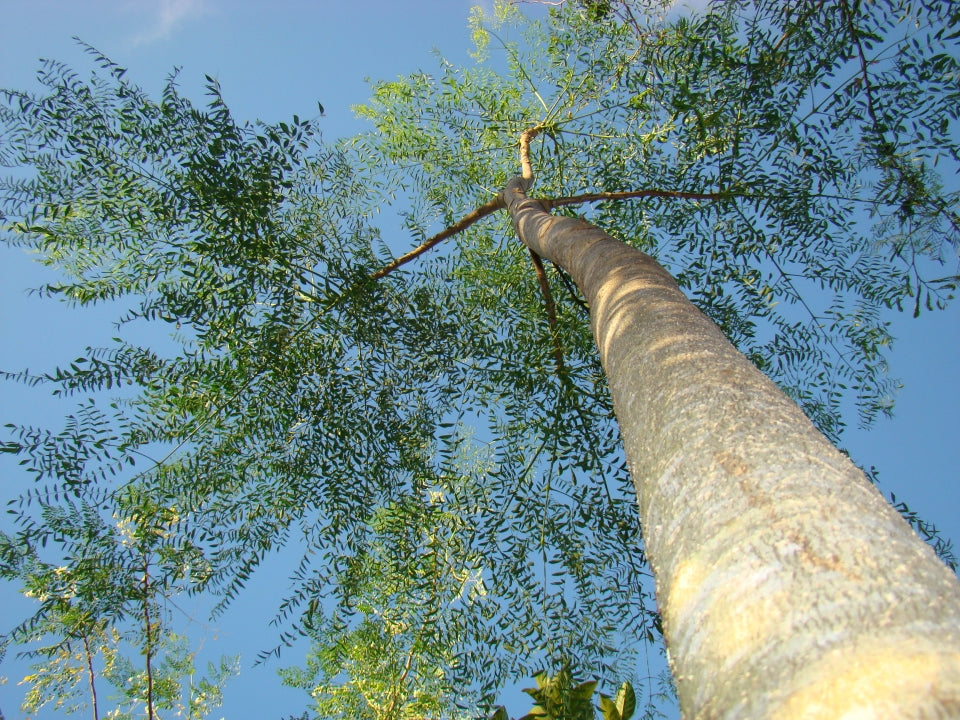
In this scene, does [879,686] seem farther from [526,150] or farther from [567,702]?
[526,150]

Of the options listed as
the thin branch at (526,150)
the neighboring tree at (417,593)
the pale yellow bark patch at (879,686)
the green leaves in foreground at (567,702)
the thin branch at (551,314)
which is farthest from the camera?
the thin branch at (526,150)

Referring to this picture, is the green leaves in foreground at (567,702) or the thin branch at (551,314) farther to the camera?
the thin branch at (551,314)

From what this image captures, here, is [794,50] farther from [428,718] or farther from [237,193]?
[428,718]

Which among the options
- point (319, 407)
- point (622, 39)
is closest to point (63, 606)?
point (319, 407)

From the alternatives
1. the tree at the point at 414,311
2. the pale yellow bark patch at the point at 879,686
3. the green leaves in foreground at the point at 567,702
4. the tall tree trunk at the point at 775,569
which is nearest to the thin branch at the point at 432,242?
the tree at the point at 414,311

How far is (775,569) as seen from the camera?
0.46 m

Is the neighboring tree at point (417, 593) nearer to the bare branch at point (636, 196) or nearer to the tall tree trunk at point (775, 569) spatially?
the bare branch at point (636, 196)

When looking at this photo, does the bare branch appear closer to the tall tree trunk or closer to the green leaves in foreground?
the green leaves in foreground

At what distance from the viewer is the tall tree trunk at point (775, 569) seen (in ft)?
1.23

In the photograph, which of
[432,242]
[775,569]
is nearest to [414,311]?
[432,242]

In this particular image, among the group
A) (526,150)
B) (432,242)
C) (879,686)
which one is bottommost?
(879,686)

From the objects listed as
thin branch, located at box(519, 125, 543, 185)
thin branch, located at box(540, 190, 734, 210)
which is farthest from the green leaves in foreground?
thin branch, located at box(519, 125, 543, 185)

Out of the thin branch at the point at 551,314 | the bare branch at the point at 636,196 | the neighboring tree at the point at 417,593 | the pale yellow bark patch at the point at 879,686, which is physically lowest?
the pale yellow bark patch at the point at 879,686

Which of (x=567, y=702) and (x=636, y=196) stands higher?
(x=636, y=196)
